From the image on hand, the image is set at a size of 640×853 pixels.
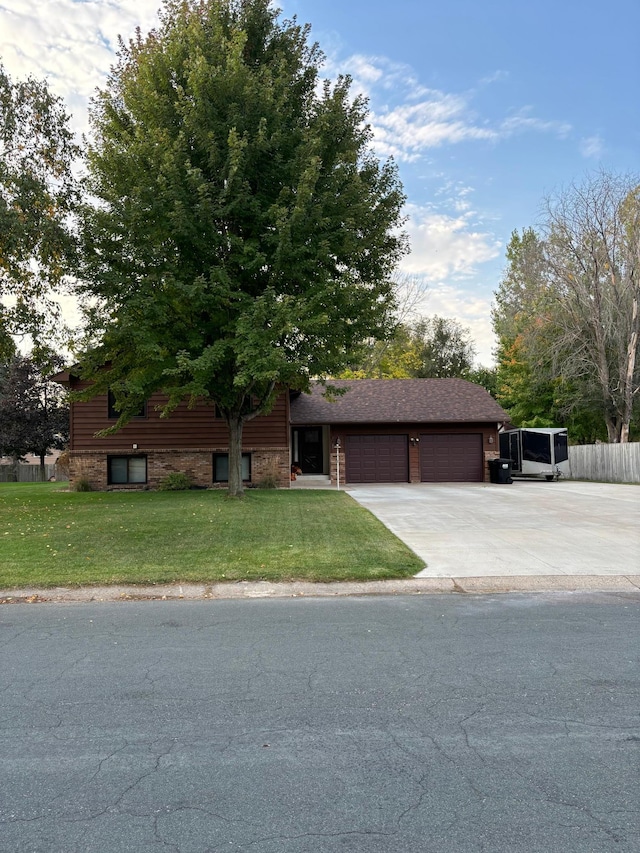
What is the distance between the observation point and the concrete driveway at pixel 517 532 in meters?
8.46

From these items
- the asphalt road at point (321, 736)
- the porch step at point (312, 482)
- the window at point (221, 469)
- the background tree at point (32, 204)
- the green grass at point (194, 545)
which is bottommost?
the porch step at point (312, 482)

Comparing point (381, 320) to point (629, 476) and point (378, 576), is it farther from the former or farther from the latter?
point (629, 476)

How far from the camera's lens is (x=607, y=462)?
30188mm

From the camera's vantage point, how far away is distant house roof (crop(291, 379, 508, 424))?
2692cm

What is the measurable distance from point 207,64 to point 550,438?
21.7m

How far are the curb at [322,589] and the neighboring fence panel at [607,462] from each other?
22.8 meters

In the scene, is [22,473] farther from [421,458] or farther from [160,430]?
[421,458]

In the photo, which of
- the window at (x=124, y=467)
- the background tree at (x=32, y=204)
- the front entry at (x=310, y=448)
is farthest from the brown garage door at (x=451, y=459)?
the background tree at (x=32, y=204)

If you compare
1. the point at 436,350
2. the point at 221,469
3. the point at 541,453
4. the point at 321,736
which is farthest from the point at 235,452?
the point at 436,350

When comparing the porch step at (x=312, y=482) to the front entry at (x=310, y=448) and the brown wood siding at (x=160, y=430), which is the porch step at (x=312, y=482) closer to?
the front entry at (x=310, y=448)

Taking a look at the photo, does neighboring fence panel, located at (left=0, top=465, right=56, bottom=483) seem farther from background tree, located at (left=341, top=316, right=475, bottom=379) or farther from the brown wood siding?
background tree, located at (left=341, top=316, right=475, bottom=379)

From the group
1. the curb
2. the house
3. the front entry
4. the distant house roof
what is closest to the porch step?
the house

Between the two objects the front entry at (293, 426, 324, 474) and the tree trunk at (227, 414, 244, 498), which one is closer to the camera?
the tree trunk at (227, 414, 244, 498)

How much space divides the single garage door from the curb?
64.2ft
